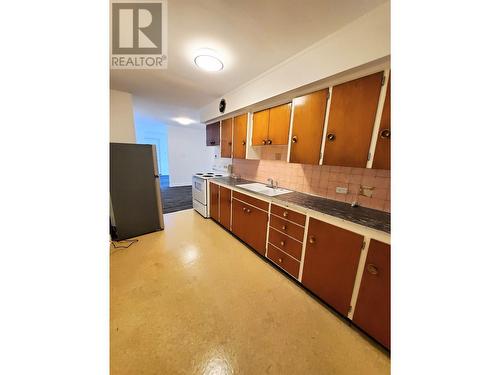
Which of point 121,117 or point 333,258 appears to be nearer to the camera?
point 333,258

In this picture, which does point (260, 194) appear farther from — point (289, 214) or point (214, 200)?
point (214, 200)

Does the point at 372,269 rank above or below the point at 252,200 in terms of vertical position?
below

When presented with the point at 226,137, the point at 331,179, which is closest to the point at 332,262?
the point at 331,179

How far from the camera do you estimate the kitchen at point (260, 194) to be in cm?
27

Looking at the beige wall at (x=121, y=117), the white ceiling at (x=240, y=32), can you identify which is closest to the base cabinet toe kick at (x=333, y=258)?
the white ceiling at (x=240, y=32)

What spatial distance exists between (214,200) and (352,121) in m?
2.49

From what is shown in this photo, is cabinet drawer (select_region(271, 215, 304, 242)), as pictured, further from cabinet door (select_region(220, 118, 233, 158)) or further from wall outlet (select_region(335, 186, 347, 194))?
cabinet door (select_region(220, 118, 233, 158))

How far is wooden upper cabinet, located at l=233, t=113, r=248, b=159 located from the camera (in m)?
2.65

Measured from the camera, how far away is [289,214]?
1725 millimetres

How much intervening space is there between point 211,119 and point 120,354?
11.3 feet

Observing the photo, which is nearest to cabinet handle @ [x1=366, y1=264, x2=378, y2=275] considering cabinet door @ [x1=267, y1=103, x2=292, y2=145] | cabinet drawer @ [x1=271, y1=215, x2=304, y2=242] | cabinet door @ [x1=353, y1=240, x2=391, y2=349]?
cabinet door @ [x1=353, y1=240, x2=391, y2=349]
